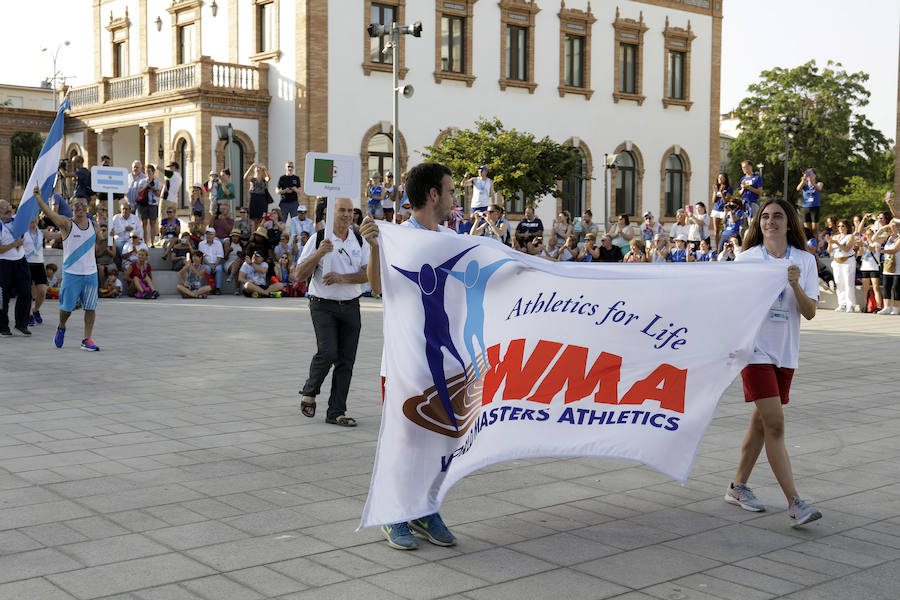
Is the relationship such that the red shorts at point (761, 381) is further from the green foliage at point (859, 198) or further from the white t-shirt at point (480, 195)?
the green foliage at point (859, 198)

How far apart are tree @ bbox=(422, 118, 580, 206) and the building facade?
225cm

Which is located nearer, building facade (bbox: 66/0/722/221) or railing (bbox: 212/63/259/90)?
railing (bbox: 212/63/259/90)

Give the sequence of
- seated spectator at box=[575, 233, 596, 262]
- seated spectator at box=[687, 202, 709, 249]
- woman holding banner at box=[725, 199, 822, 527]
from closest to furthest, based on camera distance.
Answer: woman holding banner at box=[725, 199, 822, 527]
seated spectator at box=[575, 233, 596, 262]
seated spectator at box=[687, 202, 709, 249]

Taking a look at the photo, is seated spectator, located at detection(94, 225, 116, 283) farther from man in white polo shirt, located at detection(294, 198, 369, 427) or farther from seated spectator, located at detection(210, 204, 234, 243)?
man in white polo shirt, located at detection(294, 198, 369, 427)

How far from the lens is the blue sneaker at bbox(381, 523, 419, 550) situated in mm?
5398

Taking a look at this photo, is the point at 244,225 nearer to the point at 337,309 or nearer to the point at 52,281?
the point at 52,281

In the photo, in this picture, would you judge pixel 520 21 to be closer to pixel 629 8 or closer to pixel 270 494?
pixel 629 8

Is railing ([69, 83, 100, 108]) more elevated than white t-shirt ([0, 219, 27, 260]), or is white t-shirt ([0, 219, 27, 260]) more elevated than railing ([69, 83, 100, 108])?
railing ([69, 83, 100, 108])

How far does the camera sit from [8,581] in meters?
4.76

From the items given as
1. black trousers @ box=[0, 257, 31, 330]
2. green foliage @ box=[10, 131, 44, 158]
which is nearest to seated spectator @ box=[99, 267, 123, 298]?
black trousers @ box=[0, 257, 31, 330]

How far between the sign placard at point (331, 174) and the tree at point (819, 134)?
203 ft

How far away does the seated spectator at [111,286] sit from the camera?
76.7 ft

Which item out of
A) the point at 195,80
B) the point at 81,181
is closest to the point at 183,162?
the point at 195,80

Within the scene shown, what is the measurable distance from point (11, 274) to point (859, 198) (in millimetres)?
55729
